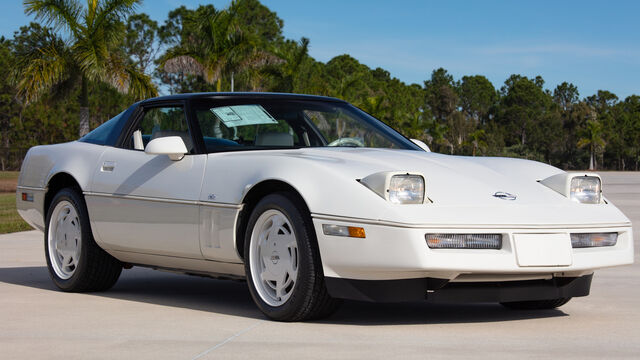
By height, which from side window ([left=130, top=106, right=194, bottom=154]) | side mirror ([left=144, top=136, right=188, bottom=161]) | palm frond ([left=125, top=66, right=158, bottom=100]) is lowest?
side mirror ([left=144, top=136, right=188, bottom=161])

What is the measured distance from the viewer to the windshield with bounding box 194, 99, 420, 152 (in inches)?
237

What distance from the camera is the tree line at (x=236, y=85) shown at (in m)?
27.4

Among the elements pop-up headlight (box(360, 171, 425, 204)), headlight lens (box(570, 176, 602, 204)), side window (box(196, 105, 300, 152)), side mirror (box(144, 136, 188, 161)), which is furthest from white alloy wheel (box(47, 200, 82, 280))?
headlight lens (box(570, 176, 602, 204))

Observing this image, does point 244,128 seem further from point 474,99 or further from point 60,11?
point 474,99

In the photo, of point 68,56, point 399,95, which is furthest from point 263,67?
point 399,95

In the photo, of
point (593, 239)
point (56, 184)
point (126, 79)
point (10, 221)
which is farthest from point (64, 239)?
point (126, 79)

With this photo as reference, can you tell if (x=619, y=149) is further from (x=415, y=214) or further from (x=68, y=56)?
(x=415, y=214)

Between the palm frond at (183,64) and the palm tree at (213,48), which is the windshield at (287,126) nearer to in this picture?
the palm tree at (213,48)

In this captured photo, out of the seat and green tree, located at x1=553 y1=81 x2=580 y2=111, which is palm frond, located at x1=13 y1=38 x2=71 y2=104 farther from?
green tree, located at x1=553 y1=81 x2=580 y2=111

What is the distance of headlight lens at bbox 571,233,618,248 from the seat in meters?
1.97

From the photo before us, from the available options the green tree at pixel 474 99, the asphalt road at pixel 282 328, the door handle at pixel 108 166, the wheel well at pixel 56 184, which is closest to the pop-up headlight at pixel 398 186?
the asphalt road at pixel 282 328

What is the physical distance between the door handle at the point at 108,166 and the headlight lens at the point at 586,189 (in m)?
3.20

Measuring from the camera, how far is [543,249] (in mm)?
4793

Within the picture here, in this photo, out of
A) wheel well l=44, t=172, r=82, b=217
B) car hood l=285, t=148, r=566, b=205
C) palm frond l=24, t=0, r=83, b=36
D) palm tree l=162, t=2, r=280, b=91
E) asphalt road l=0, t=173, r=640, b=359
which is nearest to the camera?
asphalt road l=0, t=173, r=640, b=359
